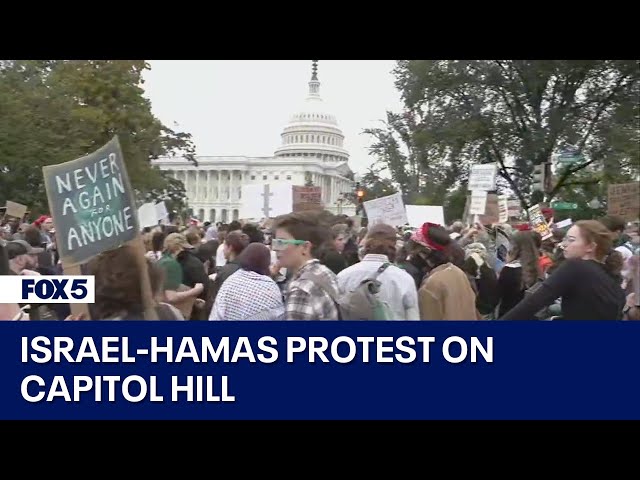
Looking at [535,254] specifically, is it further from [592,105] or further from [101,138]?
[101,138]

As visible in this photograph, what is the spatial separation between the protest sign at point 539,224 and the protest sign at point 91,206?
19.2 ft

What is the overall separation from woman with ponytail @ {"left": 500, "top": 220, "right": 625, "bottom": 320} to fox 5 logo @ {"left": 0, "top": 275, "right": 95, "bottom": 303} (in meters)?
2.24

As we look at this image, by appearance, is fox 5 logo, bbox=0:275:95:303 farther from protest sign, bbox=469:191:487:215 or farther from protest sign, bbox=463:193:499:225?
protest sign, bbox=463:193:499:225

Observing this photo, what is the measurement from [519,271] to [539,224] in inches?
117

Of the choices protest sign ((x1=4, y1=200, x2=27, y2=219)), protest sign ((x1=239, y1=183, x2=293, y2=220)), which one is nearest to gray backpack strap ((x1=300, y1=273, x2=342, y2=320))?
protest sign ((x1=239, y1=183, x2=293, y2=220))

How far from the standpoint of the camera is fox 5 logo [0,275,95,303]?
13.7 feet

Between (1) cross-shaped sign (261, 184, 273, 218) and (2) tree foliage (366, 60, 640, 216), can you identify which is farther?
(2) tree foliage (366, 60, 640, 216)

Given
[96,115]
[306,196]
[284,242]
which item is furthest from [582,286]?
[96,115]

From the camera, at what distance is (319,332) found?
415 centimetres

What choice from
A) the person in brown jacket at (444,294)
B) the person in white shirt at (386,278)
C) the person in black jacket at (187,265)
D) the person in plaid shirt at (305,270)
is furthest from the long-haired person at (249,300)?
the person in black jacket at (187,265)

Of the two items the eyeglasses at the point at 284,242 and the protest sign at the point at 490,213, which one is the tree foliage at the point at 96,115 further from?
the eyeglasses at the point at 284,242
